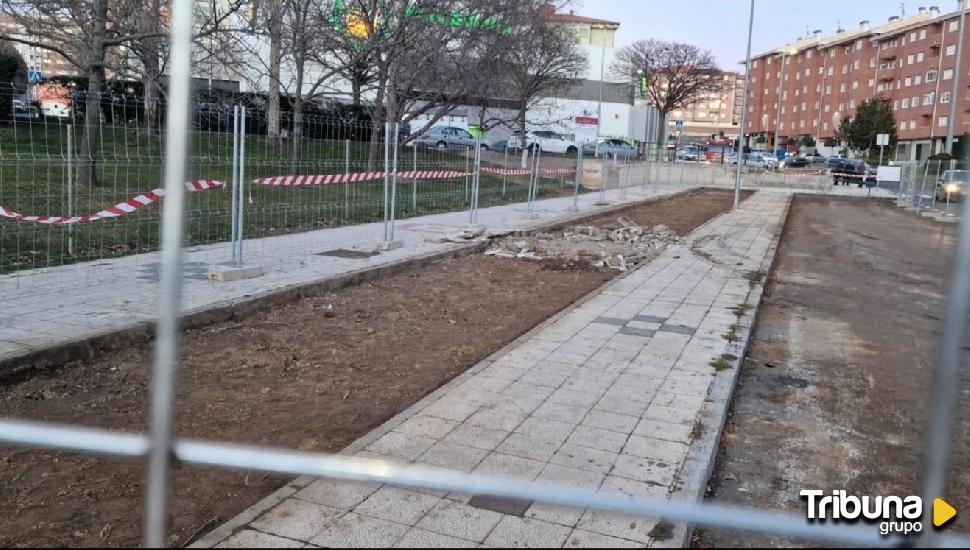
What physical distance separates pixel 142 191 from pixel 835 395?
32.3 ft

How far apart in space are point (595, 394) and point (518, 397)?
577 mm

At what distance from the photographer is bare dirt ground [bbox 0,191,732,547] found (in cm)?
373

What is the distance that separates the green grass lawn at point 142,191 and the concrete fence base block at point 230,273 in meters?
0.74

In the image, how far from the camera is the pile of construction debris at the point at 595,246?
42.2 feet

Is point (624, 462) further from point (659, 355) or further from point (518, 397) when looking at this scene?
point (659, 355)

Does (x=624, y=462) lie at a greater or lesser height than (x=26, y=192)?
lesser

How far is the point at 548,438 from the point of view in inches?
181

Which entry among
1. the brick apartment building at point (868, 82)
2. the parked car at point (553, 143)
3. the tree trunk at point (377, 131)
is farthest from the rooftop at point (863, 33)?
the tree trunk at point (377, 131)

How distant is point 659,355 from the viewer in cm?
676

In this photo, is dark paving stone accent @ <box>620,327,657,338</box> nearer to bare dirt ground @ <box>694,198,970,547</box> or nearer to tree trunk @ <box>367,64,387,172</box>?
bare dirt ground @ <box>694,198,970,547</box>

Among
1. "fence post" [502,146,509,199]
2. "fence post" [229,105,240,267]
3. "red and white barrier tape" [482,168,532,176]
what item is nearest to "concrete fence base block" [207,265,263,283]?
"fence post" [229,105,240,267]

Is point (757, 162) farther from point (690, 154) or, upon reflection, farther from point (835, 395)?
point (835, 395)

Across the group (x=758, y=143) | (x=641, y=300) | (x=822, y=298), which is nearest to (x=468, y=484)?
(x=641, y=300)

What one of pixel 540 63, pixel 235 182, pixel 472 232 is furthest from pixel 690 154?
pixel 235 182
